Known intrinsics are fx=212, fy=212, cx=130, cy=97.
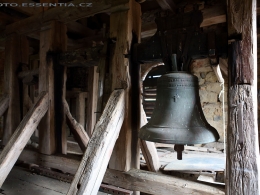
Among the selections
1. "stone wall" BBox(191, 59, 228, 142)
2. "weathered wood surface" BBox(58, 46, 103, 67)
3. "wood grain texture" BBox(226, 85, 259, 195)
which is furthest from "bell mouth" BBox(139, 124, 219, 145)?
"stone wall" BBox(191, 59, 228, 142)

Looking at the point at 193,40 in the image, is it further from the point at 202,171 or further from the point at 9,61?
the point at 9,61

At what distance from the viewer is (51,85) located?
173 centimetres

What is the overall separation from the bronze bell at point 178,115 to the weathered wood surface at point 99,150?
0.18 m

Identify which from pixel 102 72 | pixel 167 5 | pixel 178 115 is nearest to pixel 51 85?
pixel 102 72

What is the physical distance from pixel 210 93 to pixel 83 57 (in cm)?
280

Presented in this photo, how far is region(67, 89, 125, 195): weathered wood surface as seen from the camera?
3.36 feet

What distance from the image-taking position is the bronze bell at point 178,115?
109 centimetres

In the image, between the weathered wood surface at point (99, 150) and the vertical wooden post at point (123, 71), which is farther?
the vertical wooden post at point (123, 71)

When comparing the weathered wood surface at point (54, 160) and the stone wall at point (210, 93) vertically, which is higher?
the stone wall at point (210, 93)

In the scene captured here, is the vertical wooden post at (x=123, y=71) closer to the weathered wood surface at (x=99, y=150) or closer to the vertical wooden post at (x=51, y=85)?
the weathered wood surface at (x=99, y=150)

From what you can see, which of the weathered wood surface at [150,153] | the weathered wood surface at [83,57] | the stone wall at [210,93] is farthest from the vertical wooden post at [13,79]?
the stone wall at [210,93]

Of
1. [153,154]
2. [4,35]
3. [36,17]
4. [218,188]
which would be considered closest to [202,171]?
[153,154]

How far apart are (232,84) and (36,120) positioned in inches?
52.5

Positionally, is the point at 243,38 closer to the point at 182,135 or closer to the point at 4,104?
the point at 182,135
